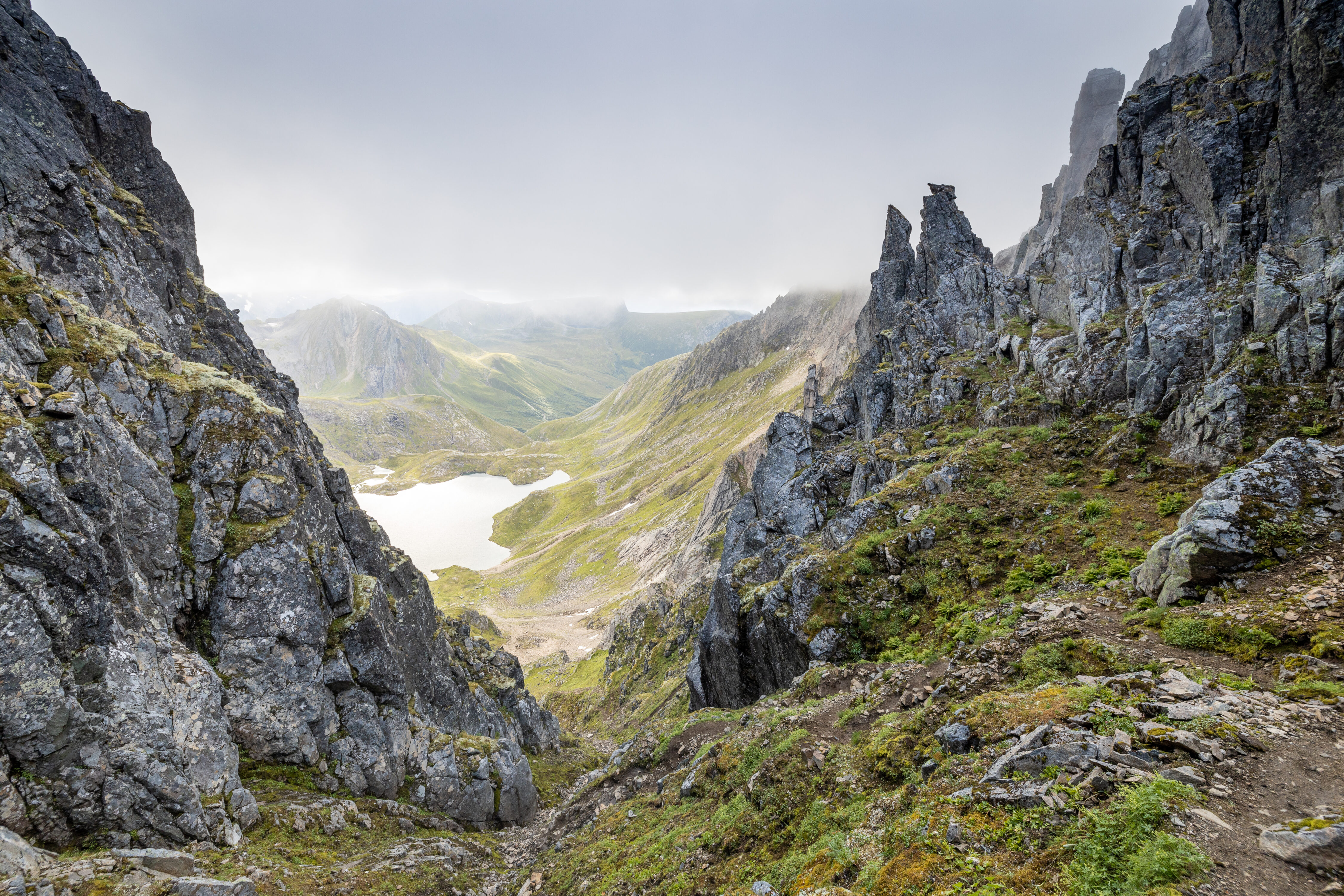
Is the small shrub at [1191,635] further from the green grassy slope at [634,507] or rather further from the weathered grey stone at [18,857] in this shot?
the green grassy slope at [634,507]

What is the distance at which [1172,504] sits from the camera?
1722cm

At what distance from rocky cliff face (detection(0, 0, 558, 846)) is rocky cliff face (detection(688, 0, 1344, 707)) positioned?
1980 cm

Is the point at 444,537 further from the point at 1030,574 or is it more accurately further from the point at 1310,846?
the point at 1310,846

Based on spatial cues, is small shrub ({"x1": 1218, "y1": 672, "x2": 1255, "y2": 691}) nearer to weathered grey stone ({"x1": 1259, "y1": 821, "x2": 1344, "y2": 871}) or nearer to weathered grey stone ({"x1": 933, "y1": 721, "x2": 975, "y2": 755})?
weathered grey stone ({"x1": 1259, "y1": 821, "x2": 1344, "y2": 871})

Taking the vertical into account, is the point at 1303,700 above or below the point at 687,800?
above

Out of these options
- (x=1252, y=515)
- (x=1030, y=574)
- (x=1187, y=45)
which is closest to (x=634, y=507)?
(x=1030, y=574)

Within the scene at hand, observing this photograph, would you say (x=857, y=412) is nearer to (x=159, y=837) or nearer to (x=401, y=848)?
(x=401, y=848)

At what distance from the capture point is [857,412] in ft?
158

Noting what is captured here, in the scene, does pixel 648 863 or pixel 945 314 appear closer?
pixel 648 863

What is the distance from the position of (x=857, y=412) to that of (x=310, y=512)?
44.4 metres

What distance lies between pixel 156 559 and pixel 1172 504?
38859 mm

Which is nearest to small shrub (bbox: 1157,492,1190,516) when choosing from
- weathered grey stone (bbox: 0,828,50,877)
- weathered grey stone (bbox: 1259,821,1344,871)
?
weathered grey stone (bbox: 1259,821,1344,871)

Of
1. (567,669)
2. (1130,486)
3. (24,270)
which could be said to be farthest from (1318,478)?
(567,669)

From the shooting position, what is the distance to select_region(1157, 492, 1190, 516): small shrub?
17016 millimetres
